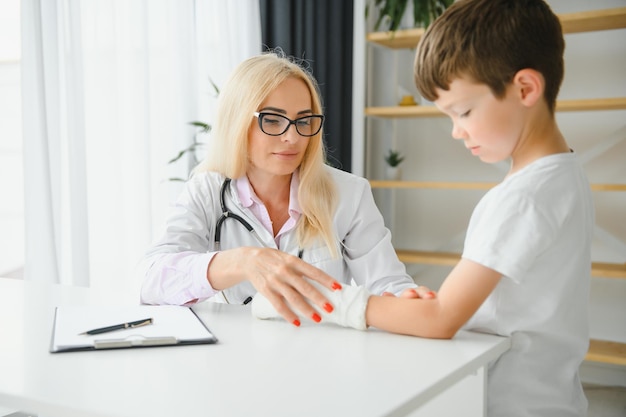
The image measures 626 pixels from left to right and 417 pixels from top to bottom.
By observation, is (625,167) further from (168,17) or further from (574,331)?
(574,331)

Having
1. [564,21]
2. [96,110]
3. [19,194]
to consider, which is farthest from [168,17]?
[564,21]

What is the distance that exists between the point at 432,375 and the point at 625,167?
2685mm

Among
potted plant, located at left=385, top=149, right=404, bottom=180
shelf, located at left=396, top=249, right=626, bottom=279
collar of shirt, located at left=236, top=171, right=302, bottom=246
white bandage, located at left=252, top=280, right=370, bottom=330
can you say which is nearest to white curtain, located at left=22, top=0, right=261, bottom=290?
collar of shirt, located at left=236, top=171, right=302, bottom=246

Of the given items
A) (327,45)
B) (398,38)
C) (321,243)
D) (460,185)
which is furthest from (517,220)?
(327,45)

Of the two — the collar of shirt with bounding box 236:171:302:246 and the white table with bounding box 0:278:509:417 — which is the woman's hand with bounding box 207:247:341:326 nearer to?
the white table with bounding box 0:278:509:417

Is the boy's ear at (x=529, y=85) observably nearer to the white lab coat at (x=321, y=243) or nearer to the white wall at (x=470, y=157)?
the white lab coat at (x=321, y=243)

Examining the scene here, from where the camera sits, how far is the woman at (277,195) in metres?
1.70

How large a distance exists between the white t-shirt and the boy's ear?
10 centimetres

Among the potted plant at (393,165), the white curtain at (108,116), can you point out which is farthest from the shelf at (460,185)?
the white curtain at (108,116)

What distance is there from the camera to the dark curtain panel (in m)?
3.39

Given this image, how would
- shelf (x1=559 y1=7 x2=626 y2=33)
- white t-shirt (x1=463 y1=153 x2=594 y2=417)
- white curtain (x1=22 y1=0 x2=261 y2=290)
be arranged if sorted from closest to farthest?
A: white t-shirt (x1=463 y1=153 x2=594 y2=417)
white curtain (x1=22 y1=0 x2=261 y2=290)
shelf (x1=559 y1=7 x2=626 y2=33)

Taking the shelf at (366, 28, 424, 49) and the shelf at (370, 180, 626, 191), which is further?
the shelf at (366, 28, 424, 49)

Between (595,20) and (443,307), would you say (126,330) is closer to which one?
(443,307)

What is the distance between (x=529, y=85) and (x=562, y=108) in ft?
7.25
